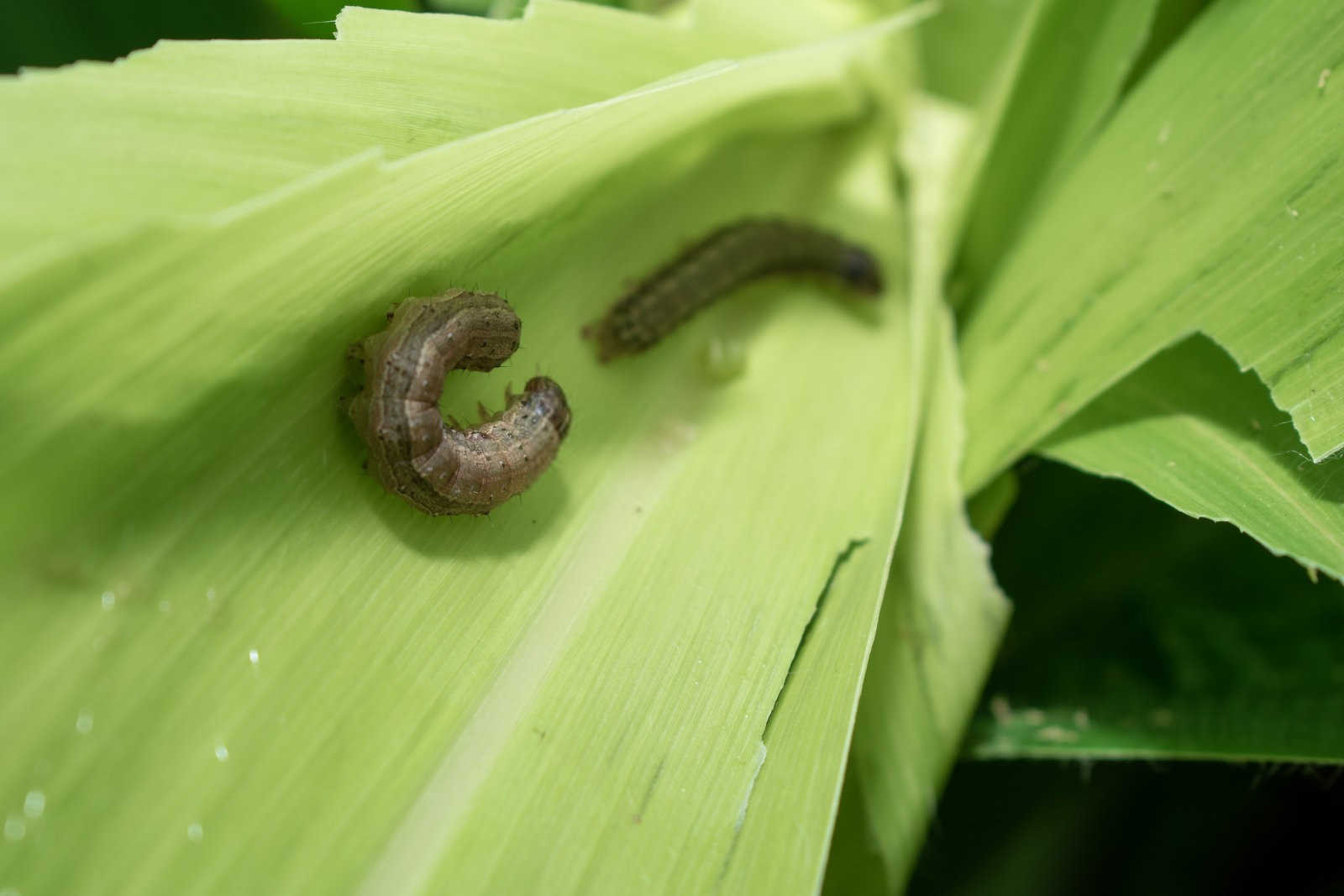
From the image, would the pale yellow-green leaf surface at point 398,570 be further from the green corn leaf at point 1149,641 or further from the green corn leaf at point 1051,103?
the green corn leaf at point 1149,641

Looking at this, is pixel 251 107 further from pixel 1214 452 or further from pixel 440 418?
pixel 1214 452

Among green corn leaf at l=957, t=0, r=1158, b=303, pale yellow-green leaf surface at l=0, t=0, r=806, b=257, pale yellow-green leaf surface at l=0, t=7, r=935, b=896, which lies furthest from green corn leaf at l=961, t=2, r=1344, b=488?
pale yellow-green leaf surface at l=0, t=0, r=806, b=257

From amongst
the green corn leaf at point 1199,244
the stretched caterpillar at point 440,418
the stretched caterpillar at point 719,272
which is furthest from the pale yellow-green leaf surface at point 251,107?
the green corn leaf at point 1199,244

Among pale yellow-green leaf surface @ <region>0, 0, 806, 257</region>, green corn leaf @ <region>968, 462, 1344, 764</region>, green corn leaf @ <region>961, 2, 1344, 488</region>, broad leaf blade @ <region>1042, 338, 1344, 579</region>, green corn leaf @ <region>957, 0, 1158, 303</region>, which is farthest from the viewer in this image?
green corn leaf @ <region>957, 0, 1158, 303</region>

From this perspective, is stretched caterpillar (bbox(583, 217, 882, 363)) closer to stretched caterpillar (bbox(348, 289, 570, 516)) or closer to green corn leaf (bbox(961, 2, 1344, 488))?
stretched caterpillar (bbox(348, 289, 570, 516))

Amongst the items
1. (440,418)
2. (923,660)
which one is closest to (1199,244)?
(923,660)

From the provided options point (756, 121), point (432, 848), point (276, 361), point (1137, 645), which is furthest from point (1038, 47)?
point (432, 848)

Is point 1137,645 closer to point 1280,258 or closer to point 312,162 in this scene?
point 1280,258
